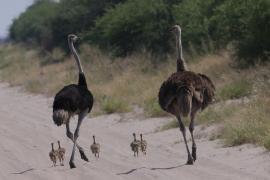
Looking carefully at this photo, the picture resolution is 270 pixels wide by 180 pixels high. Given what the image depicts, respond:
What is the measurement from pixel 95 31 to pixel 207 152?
24992mm

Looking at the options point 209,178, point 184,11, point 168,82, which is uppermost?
point 184,11

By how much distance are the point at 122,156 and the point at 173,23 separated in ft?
56.3

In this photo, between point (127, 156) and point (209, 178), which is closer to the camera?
point (209, 178)

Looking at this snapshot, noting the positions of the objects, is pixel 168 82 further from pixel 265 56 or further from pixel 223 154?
pixel 265 56

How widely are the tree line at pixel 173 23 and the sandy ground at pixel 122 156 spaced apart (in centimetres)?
399

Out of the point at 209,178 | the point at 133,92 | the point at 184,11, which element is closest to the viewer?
the point at 209,178

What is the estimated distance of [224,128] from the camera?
16.2m

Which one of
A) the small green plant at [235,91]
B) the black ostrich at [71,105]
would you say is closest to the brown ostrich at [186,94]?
the black ostrich at [71,105]

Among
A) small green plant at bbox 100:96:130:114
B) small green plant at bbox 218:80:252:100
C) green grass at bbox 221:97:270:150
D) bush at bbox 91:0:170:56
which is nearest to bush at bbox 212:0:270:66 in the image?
small green plant at bbox 218:80:252:100

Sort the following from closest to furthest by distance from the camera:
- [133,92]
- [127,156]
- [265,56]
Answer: [127,156]
[265,56]
[133,92]

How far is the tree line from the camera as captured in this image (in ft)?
75.9

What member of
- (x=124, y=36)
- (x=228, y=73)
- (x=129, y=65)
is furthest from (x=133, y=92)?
(x=124, y=36)

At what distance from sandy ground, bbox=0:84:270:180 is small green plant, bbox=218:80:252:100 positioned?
56.7 inches

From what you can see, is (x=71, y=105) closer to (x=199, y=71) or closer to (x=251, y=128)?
(x=251, y=128)
